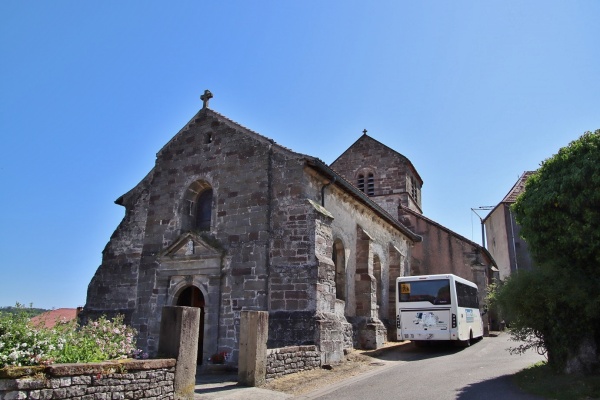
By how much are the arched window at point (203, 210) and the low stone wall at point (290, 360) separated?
6122mm

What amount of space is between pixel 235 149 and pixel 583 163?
33.0 feet

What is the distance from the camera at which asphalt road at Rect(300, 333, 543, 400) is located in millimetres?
9188

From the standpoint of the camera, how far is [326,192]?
51.3ft

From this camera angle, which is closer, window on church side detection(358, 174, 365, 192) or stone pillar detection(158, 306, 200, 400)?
stone pillar detection(158, 306, 200, 400)

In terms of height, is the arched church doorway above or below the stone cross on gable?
below

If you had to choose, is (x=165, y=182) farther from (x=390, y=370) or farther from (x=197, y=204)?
(x=390, y=370)

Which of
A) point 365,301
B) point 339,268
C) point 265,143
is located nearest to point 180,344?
point 265,143

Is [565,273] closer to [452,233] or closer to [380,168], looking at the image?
[452,233]

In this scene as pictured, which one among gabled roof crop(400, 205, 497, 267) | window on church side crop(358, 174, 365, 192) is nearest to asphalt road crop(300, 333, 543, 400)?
gabled roof crop(400, 205, 497, 267)

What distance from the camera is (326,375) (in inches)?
465

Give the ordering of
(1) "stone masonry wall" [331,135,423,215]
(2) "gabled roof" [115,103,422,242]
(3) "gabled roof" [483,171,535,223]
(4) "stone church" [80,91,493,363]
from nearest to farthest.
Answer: (4) "stone church" [80,91,493,363] < (2) "gabled roof" [115,103,422,242] < (3) "gabled roof" [483,171,535,223] < (1) "stone masonry wall" [331,135,423,215]

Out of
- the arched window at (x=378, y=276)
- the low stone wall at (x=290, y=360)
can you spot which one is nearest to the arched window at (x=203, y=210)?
the low stone wall at (x=290, y=360)

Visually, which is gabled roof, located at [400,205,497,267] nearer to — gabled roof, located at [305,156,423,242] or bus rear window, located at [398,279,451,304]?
gabled roof, located at [305,156,423,242]

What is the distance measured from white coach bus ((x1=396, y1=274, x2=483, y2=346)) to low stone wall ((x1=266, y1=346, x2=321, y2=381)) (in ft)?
18.4
